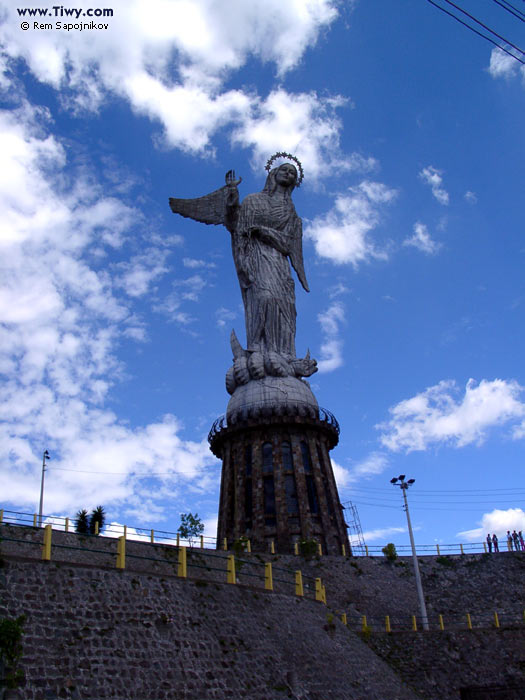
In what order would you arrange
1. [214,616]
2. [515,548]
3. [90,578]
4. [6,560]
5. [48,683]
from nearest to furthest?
[48,683] → [6,560] → [90,578] → [214,616] → [515,548]

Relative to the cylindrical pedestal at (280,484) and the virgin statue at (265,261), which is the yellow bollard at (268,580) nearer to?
the cylindrical pedestal at (280,484)

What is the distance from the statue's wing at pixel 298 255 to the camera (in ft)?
206

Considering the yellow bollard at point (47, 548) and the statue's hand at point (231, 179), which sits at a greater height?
the statue's hand at point (231, 179)

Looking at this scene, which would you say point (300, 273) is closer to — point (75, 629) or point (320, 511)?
point (320, 511)

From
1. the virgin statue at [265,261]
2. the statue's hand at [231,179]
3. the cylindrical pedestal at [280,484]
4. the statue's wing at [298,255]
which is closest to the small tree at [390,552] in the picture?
the cylindrical pedestal at [280,484]

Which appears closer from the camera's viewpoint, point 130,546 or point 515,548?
point 130,546

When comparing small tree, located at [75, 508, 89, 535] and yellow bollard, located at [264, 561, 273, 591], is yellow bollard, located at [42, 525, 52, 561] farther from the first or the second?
small tree, located at [75, 508, 89, 535]

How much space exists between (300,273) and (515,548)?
102ft

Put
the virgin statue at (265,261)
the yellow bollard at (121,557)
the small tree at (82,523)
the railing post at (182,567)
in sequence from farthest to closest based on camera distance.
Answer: the virgin statue at (265,261), the small tree at (82,523), the railing post at (182,567), the yellow bollard at (121,557)

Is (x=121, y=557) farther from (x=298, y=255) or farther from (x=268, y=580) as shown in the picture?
(x=298, y=255)

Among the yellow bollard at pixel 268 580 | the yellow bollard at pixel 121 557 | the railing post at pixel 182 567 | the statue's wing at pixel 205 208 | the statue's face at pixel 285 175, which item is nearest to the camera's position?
the yellow bollard at pixel 121 557

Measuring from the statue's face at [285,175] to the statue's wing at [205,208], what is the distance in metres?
5.77

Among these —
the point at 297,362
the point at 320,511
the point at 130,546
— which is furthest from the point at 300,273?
the point at 130,546

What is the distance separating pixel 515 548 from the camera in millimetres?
50031
